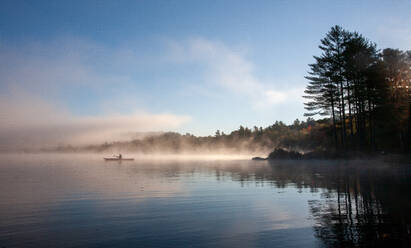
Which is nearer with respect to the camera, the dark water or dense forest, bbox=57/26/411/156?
the dark water

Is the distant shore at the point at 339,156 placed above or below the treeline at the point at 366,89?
below

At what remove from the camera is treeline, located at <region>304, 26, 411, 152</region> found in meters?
51.8

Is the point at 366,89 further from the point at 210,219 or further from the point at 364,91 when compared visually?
the point at 210,219

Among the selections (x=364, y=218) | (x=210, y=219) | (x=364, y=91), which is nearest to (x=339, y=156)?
(x=364, y=91)

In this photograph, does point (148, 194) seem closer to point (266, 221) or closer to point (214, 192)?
point (214, 192)

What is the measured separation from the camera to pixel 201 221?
1115 centimetres

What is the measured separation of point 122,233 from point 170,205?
5.30 metres

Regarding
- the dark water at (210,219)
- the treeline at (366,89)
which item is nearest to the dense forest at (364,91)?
the treeline at (366,89)

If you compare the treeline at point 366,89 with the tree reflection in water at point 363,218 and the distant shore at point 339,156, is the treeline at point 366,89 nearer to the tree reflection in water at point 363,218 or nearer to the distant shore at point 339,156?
the distant shore at point 339,156

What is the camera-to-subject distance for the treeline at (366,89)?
2039 inches

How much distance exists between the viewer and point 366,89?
173 ft

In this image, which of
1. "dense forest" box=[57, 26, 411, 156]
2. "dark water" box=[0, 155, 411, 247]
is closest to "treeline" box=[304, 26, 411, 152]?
"dense forest" box=[57, 26, 411, 156]

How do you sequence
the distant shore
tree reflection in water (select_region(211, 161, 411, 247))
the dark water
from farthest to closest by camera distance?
the distant shore → the dark water → tree reflection in water (select_region(211, 161, 411, 247))

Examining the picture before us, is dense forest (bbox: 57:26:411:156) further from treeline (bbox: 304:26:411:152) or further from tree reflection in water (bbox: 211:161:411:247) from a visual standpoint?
tree reflection in water (bbox: 211:161:411:247)
